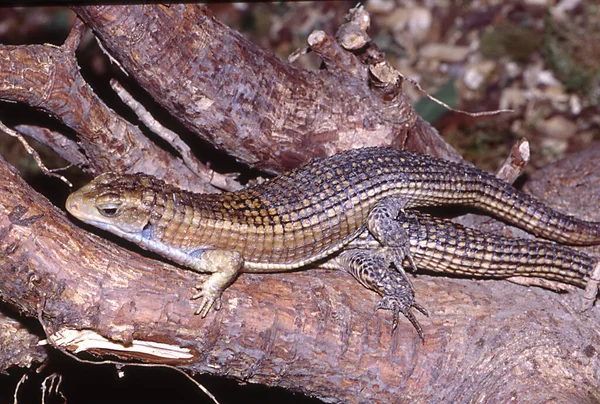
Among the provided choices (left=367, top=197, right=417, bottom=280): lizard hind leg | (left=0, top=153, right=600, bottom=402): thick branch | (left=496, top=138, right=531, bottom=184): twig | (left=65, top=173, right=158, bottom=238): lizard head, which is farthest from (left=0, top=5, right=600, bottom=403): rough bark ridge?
(left=496, top=138, right=531, bottom=184): twig

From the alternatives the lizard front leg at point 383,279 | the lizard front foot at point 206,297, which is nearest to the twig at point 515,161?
the lizard front leg at point 383,279

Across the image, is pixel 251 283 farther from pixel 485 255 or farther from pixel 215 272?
pixel 485 255

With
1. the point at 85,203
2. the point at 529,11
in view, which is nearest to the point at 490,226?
the point at 85,203

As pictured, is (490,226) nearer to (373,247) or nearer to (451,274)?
(451,274)

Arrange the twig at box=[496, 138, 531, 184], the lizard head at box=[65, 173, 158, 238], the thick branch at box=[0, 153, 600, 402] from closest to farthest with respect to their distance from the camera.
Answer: the thick branch at box=[0, 153, 600, 402], the lizard head at box=[65, 173, 158, 238], the twig at box=[496, 138, 531, 184]

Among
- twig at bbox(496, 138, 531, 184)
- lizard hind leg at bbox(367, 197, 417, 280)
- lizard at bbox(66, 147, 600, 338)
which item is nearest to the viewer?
lizard at bbox(66, 147, 600, 338)

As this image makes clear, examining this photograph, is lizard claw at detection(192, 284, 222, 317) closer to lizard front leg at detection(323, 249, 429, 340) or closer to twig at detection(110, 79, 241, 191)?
lizard front leg at detection(323, 249, 429, 340)

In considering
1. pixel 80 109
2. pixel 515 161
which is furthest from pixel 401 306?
pixel 80 109
